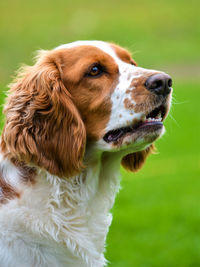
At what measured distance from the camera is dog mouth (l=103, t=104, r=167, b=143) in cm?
405

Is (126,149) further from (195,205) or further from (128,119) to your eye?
(195,205)

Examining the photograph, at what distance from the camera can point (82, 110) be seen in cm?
417

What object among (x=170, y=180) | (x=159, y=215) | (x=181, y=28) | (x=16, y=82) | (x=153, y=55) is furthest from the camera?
(x=181, y=28)

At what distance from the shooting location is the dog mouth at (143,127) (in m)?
4.05

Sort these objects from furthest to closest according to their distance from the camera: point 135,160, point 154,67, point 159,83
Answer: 1. point 154,67
2. point 135,160
3. point 159,83

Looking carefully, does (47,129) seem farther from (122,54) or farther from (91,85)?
(122,54)

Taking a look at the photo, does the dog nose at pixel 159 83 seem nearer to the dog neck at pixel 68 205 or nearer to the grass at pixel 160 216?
the grass at pixel 160 216

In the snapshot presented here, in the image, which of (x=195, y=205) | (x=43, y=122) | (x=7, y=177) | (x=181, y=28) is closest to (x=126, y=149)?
(x=43, y=122)

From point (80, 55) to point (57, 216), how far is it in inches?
52.9

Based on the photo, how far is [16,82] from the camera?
4.52 metres

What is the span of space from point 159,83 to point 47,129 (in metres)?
0.96

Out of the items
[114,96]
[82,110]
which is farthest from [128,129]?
[82,110]

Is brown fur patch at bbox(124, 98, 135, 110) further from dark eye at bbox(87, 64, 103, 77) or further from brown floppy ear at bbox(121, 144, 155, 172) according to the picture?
brown floppy ear at bbox(121, 144, 155, 172)

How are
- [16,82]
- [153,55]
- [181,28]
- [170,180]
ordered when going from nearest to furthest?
[16,82]
[170,180]
[153,55]
[181,28]
